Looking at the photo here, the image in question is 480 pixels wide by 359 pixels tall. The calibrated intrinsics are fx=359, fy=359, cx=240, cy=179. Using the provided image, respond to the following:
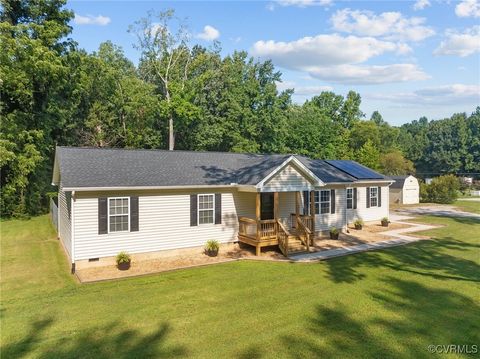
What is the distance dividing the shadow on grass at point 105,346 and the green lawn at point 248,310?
22 mm

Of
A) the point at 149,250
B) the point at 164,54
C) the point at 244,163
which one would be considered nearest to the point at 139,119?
the point at 164,54

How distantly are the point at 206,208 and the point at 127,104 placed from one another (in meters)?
22.8

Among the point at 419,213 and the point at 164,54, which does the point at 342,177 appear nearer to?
the point at 419,213

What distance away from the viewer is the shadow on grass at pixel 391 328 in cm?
722

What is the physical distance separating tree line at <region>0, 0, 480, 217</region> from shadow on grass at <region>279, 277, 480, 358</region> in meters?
20.1

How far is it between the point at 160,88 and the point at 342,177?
79.8 ft

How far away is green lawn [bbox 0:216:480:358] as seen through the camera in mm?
7367

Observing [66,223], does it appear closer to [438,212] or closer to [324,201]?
[324,201]

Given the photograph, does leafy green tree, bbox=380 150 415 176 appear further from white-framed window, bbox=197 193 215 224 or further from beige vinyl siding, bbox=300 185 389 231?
white-framed window, bbox=197 193 215 224

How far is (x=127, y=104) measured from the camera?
3447cm

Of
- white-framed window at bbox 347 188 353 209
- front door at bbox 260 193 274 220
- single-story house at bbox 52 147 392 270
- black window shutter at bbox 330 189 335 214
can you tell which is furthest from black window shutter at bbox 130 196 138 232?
white-framed window at bbox 347 188 353 209

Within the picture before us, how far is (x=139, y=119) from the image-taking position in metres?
35.1

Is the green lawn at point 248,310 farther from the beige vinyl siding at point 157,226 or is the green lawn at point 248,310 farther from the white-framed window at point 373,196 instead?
the white-framed window at point 373,196

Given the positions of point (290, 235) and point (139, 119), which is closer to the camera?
point (290, 235)
